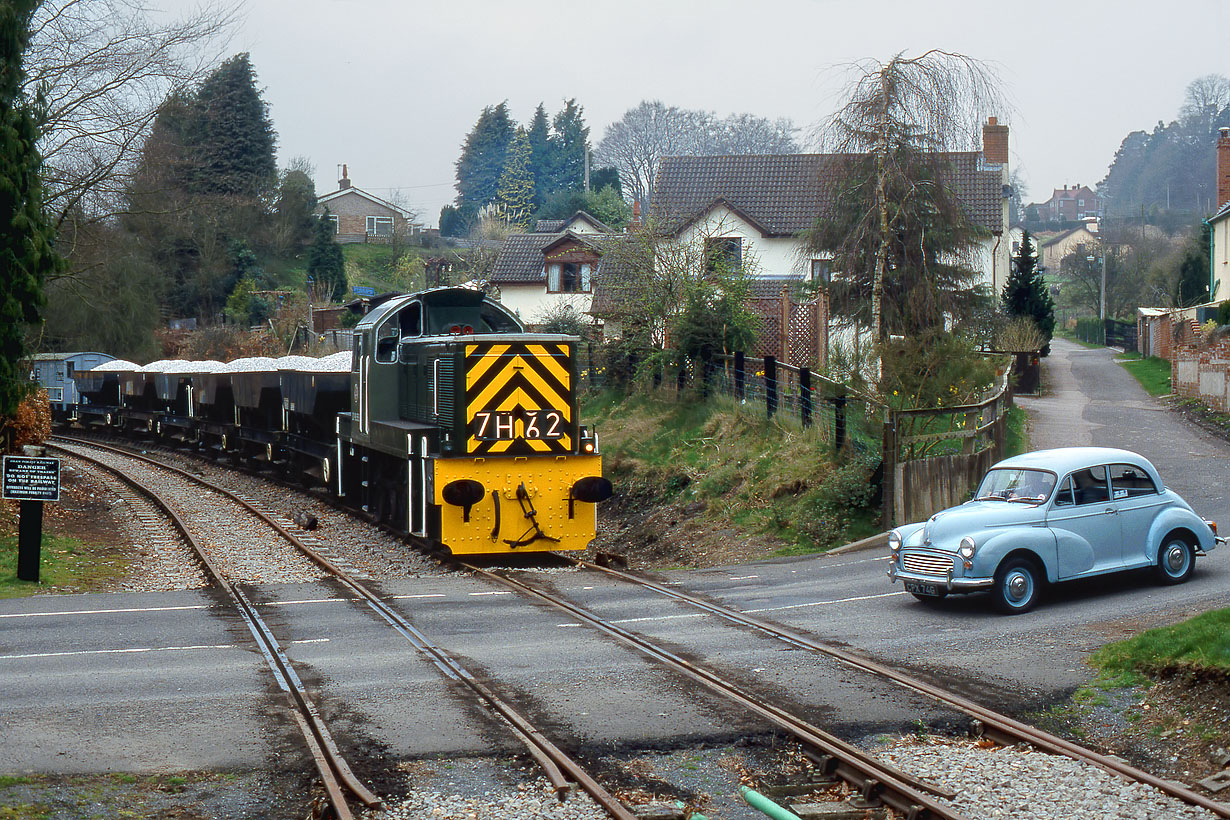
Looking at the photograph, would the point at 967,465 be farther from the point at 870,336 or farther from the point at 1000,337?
the point at 1000,337

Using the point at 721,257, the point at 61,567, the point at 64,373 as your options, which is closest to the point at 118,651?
the point at 61,567

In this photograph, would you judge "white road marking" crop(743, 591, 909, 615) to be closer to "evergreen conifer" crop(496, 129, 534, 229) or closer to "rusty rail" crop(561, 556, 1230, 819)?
"rusty rail" crop(561, 556, 1230, 819)

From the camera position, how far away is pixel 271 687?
8.46 m

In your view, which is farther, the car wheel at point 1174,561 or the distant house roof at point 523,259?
the distant house roof at point 523,259

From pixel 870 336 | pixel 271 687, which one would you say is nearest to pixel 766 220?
pixel 870 336

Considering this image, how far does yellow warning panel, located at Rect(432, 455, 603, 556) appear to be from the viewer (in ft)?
47.0

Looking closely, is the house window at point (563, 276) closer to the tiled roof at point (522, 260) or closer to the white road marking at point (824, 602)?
the tiled roof at point (522, 260)

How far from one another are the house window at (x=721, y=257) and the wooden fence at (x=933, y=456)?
778 cm

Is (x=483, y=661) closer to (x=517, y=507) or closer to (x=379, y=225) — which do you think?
(x=517, y=507)

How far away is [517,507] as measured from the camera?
14609 millimetres

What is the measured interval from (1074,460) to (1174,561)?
143 cm

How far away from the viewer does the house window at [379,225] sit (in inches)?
3802

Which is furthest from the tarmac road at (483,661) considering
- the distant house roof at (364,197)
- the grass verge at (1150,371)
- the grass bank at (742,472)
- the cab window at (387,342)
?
the distant house roof at (364,197)

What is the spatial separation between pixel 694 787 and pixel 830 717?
59.4 inches
